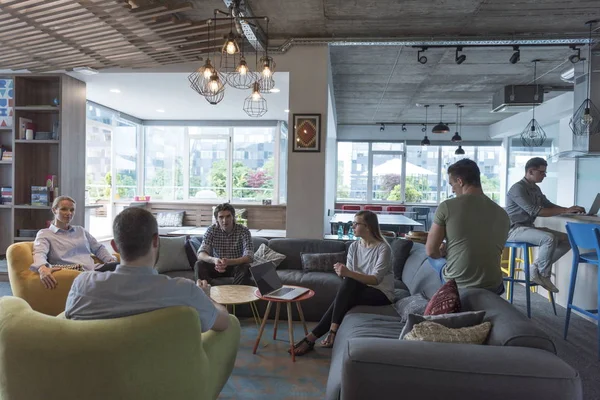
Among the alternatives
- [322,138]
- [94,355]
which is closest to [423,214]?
[322,138]

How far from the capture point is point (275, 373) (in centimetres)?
299

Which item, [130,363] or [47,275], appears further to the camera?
[47,275]

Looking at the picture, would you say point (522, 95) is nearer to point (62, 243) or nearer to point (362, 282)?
point (362, 282)

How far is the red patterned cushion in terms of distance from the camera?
231cm

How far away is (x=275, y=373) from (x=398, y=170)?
35.4 feet

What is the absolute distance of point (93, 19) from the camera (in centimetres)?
422

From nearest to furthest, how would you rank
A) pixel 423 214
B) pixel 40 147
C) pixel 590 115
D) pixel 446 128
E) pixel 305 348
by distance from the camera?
pixel 305 348, pixel 590 115, pixel 40 147, pixel 446 128, pixel 423 214

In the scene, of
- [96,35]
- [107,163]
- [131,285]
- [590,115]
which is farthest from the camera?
[107,163]

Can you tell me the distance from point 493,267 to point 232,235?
260 centimetres

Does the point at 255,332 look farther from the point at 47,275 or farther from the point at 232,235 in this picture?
the point at 47,275

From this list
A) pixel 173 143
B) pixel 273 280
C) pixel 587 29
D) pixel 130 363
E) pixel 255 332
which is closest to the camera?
pixel 130 363

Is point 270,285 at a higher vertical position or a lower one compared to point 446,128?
lower

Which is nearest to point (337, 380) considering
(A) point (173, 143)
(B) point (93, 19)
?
(B) point (93, 19)

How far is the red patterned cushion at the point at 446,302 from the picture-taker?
2311 mm
